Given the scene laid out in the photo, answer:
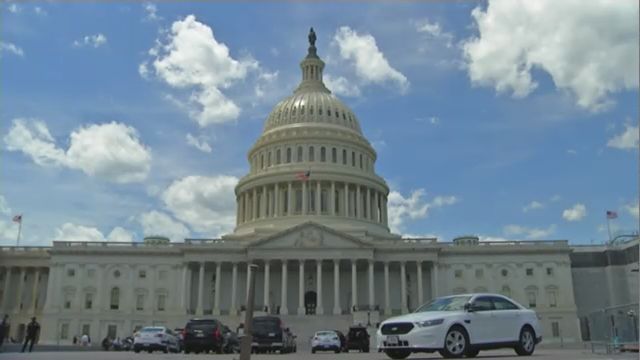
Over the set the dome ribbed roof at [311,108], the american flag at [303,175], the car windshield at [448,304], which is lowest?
the car windshield at [448,304]

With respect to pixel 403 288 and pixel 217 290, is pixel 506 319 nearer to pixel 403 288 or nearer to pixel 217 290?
pixel 403 288

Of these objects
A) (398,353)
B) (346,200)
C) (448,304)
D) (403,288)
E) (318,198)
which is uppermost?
(318,198)

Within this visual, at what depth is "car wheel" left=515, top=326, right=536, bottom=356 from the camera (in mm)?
22578

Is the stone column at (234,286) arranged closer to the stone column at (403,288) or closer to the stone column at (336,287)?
the stone column at (336,287)

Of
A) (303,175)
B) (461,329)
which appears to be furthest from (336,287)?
(461,329)

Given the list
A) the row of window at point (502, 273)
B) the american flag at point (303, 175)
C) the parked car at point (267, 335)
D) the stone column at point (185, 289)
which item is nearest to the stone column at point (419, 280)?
the row of window at point (502, 273)

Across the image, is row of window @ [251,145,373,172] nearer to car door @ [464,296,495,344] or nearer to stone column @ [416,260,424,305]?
stone column @ [416,260,424,305]

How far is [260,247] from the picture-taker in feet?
282

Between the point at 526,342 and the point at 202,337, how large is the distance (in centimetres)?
1961

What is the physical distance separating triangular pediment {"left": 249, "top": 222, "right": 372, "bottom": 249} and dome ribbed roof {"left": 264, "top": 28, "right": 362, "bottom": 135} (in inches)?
1010

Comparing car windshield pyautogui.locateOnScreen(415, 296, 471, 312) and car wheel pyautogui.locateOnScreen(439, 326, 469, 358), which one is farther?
car windshield pyautogui.locateOnScreen(415, 296, 471, 312)

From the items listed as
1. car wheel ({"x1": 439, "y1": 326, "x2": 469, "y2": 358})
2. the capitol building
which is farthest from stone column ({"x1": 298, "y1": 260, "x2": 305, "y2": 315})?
car wheel ({"x1": 439, "y1": 326, "x2": 469, "y2": 358})

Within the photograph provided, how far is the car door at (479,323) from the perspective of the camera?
21223 mm

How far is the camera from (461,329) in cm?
2106
